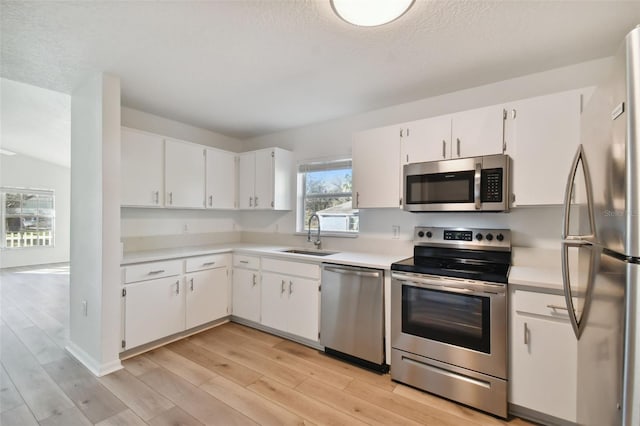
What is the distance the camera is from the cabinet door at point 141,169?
9.19 ft

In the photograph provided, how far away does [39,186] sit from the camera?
705 cm

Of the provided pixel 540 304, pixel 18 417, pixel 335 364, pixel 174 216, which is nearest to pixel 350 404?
pixel 335 364

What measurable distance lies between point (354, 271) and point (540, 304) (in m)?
1.31

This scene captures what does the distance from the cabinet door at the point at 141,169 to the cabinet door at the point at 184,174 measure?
0.25ft

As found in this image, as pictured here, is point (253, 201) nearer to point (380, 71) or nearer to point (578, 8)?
point (380, 71)

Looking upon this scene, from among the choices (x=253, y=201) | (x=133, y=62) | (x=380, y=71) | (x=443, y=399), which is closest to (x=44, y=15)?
(x=133, y=62)

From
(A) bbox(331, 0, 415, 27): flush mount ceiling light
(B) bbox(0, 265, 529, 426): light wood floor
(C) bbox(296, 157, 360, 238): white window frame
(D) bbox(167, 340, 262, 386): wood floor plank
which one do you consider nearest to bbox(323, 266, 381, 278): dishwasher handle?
(C) bbox(296, 157, 360, 238): white window frame

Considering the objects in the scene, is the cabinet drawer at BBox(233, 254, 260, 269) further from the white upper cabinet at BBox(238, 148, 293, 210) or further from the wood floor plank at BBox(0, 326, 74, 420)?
the wood floor plank at BBox(0, 326, 74, 420)

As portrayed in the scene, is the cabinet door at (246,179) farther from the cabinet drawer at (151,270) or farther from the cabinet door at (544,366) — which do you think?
the cabinet door at (544,366)

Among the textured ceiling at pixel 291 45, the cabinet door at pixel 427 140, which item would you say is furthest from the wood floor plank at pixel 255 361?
the textured ceiling at pixel 291 45

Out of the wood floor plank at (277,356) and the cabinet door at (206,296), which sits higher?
the cabinet door at (206,296)

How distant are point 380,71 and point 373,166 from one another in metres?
0.84

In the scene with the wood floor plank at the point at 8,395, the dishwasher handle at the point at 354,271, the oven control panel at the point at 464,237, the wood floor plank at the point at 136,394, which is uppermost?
the oven control panel at the point at 464,237

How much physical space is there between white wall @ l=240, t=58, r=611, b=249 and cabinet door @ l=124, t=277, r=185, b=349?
1.51 meters
